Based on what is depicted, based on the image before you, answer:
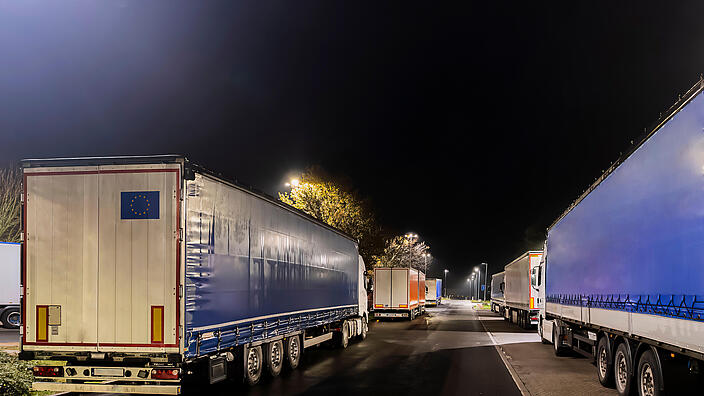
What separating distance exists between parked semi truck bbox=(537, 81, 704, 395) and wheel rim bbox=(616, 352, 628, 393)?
16mm

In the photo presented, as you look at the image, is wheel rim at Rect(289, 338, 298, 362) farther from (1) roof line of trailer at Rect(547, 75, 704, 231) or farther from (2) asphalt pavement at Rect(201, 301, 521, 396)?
(1) roof line of trailer at Rect(547, 75, 704, 231)

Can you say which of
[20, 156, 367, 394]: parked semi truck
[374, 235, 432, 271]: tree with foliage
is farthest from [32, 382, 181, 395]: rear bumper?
[374, 235, 432, 271]: tree with foliage

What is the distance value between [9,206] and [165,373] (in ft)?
96.1

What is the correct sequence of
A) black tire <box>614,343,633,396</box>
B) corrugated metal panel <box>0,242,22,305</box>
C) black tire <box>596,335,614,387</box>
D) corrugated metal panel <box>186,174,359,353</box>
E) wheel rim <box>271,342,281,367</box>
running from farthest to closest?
1. corrugated metal panel <box>0,242,22,305</box>
2. wheel rim <box>271,342,281,367</box>
3. black tire <box>596,335,614,387</box>
4. black tire <box>614,343,633,396</box>
5. corrugated metal panel <box>186,174,359,353</box>

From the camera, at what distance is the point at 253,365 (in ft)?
39.7

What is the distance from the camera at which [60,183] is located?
9.43 meters

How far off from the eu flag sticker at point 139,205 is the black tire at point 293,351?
6.05 m

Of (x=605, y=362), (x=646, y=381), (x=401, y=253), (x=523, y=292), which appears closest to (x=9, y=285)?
(x=523, y=292)

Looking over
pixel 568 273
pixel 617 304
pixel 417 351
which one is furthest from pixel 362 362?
pixel 617 304

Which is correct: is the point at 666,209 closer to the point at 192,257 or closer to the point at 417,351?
the point at 192,257

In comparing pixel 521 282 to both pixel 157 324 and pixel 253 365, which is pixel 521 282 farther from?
pixel 157 324

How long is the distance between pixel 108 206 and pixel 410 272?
29.0m

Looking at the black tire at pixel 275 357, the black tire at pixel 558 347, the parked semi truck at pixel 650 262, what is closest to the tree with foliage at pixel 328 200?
the black tire at pixel 558 347

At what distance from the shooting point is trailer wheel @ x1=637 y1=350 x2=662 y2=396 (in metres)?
8.35
